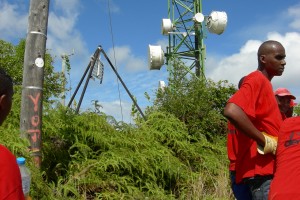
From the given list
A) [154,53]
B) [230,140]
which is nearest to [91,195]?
[230,140]

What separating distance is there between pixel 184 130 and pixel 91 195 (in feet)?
7.73

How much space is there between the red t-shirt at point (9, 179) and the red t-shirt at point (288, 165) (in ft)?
3.87

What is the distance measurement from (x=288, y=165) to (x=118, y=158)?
3.10m

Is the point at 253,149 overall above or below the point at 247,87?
below

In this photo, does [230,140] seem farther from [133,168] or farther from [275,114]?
[133,168]

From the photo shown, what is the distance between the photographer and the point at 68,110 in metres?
5.69

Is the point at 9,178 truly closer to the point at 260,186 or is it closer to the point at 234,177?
the point at 260,186

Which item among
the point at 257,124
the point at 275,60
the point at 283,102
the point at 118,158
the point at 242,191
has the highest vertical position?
the point at 275,60

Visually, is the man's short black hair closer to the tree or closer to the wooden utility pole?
the wooden utility pole

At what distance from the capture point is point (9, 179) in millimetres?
1420

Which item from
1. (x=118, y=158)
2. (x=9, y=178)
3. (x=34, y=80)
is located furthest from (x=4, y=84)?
(x=118, y=158)

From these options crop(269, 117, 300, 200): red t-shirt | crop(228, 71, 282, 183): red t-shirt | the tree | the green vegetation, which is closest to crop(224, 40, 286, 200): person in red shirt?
crop(228, 71, 282, 183): red t-shirt

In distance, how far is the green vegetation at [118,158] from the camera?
15.6ft

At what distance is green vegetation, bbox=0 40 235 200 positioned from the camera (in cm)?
475
